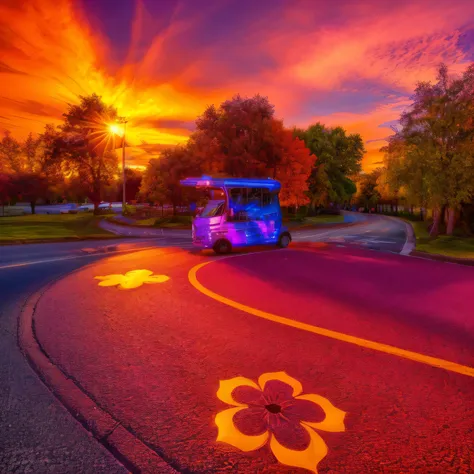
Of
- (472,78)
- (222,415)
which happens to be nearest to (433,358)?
(222,415)

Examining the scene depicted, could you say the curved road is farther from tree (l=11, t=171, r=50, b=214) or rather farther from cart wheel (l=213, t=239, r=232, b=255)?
tree (l=11, t=171, r=50, b=214)

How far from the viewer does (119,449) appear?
2674 millimetres

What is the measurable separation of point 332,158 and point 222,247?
40404mm

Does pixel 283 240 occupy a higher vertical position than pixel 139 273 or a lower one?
higher

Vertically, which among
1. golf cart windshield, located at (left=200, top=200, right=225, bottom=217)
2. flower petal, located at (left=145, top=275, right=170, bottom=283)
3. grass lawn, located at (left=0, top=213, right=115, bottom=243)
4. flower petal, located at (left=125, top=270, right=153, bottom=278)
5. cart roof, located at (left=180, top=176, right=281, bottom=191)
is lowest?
grass lawn, located at (left=0, top=213, right=115, bottom=243)

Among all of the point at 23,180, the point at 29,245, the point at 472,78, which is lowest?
the point at 29,245

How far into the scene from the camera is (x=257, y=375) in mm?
3877

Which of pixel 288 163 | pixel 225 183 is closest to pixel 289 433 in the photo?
pixel 225 183

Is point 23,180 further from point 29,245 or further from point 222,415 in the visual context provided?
point 222,415

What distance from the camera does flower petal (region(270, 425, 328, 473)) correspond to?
2.55 meters

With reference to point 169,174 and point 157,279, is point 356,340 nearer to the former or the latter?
point 157,279

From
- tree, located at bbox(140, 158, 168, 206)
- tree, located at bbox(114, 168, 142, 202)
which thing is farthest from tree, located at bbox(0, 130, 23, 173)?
tree, located at bbox(140, 158, 168, 206)

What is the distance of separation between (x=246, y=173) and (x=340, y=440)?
94.5 feet

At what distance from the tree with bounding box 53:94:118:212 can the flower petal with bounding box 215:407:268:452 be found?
173ft
